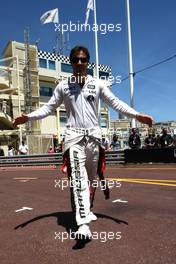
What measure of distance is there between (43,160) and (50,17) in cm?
1041

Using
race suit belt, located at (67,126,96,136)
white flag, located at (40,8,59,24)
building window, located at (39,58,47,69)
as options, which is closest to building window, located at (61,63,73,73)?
building window, located at (39,58,47,69)

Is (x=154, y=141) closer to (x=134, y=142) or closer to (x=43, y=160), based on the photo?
(x=134, y=142)

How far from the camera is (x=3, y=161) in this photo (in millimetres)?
22312

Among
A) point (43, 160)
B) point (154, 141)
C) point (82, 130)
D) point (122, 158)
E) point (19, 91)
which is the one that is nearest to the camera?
point (82, 130)

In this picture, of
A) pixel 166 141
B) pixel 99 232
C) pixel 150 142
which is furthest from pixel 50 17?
pixel 99 232

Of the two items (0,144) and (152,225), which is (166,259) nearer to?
(152,225)

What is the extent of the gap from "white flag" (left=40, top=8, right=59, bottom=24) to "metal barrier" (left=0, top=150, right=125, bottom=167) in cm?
973

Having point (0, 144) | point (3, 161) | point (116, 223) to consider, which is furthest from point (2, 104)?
point (116, 223)

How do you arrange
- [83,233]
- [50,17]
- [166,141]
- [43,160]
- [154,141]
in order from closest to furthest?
[83,233], [166,141], [154,141], [43,160], [50,17]

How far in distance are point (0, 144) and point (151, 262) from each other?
3792cm

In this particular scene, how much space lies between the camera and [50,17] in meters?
23.9

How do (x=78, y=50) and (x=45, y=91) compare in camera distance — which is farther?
(x=45, y=91)

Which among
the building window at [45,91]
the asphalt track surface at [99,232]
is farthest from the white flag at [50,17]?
the building window at [45,91]

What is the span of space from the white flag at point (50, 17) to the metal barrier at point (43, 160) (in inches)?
383
